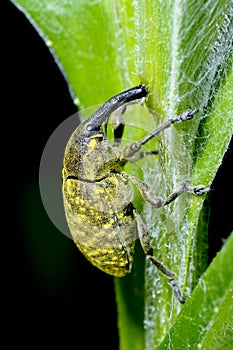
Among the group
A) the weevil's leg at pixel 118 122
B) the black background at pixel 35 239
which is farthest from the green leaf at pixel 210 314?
the black background at pixel 35 239

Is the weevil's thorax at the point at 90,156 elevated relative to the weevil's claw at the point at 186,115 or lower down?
elevated

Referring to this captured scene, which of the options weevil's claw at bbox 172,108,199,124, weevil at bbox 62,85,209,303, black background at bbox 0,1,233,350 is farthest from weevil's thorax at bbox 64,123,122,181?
black background at bbox 0,1,233,350

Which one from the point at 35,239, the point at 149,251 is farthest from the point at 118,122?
the point at 35,239

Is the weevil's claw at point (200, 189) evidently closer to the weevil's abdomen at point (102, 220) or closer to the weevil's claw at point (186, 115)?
the weevil's claw at point (186, 115)

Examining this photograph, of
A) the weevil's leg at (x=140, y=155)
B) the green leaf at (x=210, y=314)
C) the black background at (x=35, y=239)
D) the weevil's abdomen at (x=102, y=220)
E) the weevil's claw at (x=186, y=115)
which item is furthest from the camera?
the black background at (x=35, y=239)

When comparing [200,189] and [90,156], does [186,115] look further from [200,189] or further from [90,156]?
[90,156]

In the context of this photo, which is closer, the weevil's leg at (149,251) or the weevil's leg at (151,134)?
the weevil's leg at (151,134)

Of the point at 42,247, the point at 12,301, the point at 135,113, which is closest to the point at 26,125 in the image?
the point at 42,247

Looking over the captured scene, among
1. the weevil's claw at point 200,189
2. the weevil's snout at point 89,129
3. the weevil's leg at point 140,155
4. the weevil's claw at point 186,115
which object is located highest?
the weevil's snout at point 89,129
